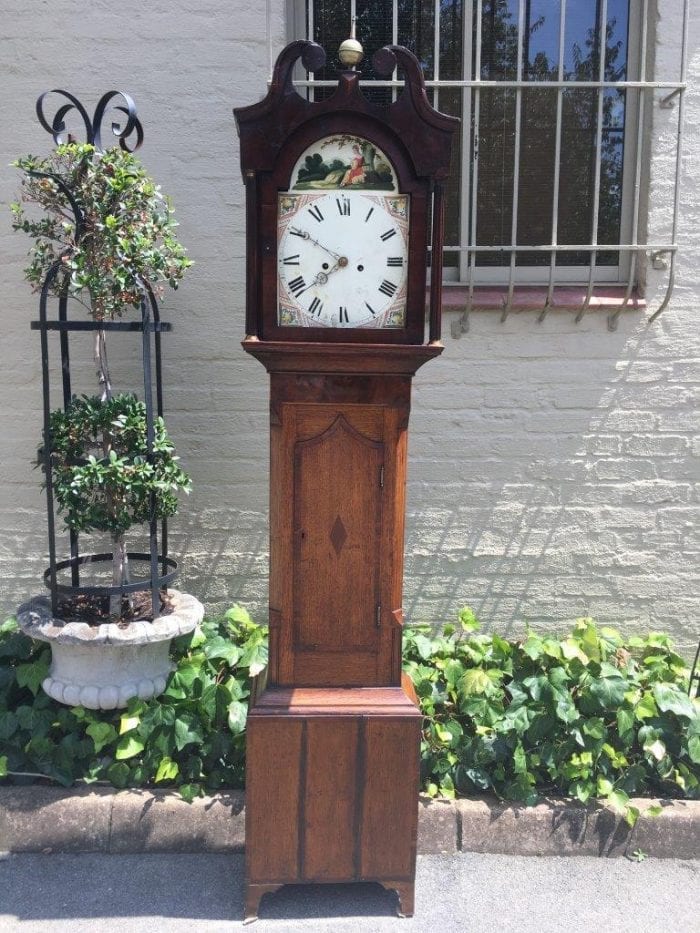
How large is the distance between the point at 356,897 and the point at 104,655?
1.17m

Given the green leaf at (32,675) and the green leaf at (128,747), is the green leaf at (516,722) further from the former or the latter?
the green leaf at (32,675)

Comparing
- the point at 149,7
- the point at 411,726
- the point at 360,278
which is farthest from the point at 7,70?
the point at 411,726

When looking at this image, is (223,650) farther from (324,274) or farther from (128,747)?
(324,274)

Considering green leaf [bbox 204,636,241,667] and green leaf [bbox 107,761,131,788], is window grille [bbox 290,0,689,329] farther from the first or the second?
green leaf [bbox 107,761,131,788]

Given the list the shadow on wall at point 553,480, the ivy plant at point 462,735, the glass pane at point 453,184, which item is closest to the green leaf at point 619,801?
the ivy plant at point 462,735

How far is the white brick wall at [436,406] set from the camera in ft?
11.5

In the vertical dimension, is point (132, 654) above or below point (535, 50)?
below

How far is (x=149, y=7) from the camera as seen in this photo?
3494mm

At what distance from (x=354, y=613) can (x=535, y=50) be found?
2500 mm

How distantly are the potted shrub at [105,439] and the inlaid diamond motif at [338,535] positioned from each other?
0.74 meters

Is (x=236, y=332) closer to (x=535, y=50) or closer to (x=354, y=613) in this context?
(x=354, y=613)

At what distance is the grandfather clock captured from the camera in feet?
8.15

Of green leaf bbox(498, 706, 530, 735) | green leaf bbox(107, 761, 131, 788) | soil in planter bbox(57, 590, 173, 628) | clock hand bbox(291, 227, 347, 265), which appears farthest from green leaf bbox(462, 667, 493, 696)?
clock hand bbox(291, 227, 347, 265)

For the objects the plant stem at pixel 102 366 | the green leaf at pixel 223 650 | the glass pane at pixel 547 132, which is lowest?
the green leaf at pixel 223 650
